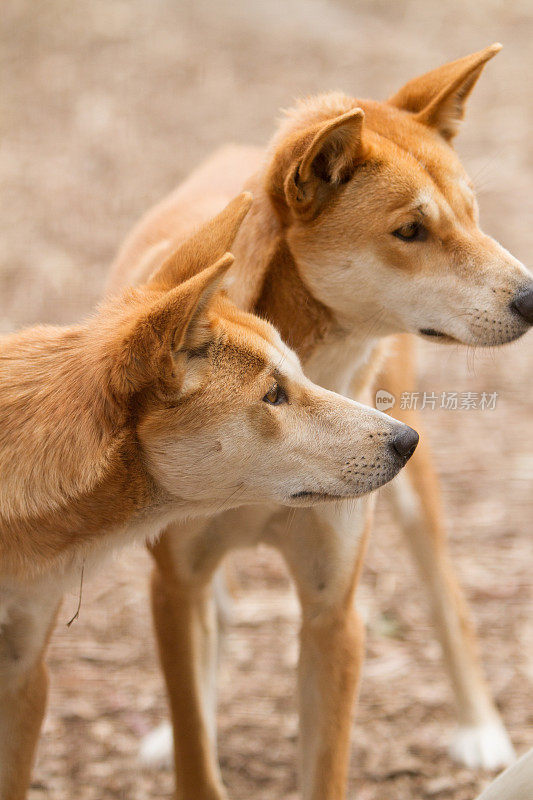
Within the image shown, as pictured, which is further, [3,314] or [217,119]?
[217,119]

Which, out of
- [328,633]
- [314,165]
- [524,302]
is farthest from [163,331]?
[328,633]

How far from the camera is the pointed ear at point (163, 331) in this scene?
2.64 m

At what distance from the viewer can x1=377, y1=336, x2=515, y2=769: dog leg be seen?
459 centimetres

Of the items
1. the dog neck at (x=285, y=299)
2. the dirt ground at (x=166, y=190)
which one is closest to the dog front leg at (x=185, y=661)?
the dirt ground at (x=166, y=190)

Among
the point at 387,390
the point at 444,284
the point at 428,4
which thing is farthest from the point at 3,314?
the point at 428,4

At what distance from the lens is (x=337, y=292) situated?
3.35m

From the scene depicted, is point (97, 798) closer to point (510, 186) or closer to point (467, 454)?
point (467, 454)

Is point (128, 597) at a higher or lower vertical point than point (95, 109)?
lower

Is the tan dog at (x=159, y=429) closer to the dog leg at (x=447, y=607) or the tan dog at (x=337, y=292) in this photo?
the tan dog at (x=337, y=292)

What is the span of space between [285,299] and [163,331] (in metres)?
0.79

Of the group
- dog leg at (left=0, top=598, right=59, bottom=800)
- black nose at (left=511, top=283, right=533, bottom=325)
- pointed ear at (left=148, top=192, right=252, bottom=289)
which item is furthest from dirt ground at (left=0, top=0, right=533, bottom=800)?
pointed ear at (left=148, top=192, right=252, bottom=289)

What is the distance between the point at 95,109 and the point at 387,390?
7.42 m

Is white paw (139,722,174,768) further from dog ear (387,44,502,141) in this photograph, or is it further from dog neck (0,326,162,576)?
dog ear (387,44,502,141)

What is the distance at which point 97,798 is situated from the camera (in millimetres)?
4203
